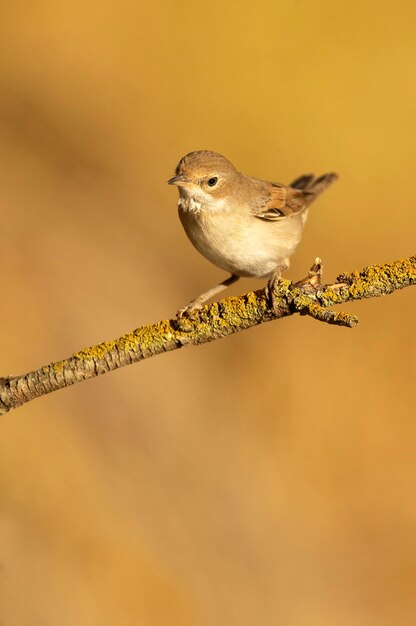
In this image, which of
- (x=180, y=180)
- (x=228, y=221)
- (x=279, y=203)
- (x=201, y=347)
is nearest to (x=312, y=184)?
(x=279, y=203)

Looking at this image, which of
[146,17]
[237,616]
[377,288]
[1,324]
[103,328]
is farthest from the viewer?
[146,17]

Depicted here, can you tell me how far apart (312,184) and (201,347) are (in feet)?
6.16

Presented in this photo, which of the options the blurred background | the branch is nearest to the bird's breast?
the branch

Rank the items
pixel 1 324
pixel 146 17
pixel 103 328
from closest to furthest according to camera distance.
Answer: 1. pixel 1 324
2. pixel 103 328
3. pixel 146 17

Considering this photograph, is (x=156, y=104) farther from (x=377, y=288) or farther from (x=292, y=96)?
(x=377, y=288)

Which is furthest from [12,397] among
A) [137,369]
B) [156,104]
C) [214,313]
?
[156,104]

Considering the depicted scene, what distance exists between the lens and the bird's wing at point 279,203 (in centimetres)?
430

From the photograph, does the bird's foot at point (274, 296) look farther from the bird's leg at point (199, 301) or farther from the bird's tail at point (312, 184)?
the bird's tail at point (312, 184)

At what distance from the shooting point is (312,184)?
5.43m

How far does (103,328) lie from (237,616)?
2.30 meters

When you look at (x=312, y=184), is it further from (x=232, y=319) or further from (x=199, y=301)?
(x=232, y=319)

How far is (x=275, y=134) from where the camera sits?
7234 mm

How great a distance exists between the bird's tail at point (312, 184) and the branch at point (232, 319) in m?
2.22

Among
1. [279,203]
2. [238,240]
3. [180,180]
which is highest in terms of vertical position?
[279,203]
